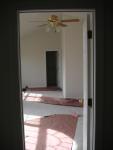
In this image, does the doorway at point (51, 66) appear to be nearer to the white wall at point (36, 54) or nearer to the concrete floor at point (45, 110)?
the white wall at point (36, 54)

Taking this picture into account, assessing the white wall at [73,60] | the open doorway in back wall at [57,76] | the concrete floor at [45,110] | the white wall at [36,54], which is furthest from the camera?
the white wall at [36,54]

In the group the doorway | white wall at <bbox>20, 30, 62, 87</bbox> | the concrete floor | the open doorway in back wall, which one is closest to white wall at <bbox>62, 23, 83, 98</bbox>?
the open doorway in back wall

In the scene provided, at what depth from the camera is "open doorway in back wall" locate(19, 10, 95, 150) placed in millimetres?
3144

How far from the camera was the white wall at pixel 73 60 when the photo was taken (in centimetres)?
887

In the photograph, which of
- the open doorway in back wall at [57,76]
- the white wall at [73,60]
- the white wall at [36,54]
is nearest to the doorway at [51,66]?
the open doorway in back wall at [57,76]

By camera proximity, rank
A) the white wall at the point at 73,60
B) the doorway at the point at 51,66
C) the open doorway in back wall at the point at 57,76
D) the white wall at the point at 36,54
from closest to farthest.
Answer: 1. the open doorway in back wall at the point at 57,76
2. the white wall at the point at 73,60
3. the white wall at the point at 36,54
4. the doorway at the point at 51,66

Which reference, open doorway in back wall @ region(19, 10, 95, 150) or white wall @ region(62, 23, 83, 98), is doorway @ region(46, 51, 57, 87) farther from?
white wall @ region(62, 23, 83, 98)

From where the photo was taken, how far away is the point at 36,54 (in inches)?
474

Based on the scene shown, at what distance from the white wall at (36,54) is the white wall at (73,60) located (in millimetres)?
2583

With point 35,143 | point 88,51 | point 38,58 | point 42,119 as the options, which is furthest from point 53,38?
point 88,51

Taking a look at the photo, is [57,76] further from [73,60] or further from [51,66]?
[73,60]

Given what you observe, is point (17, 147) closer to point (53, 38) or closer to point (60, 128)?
point (60, 128)

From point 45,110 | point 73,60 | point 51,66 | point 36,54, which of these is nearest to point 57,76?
point 51,66
